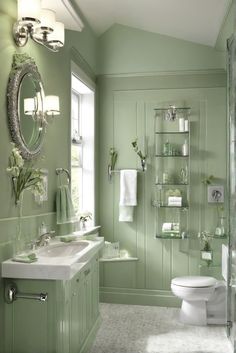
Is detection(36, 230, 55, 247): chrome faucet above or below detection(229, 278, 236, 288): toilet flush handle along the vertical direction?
above

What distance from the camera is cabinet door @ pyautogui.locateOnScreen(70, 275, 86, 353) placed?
98.4 inches

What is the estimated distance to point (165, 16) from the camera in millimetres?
3730

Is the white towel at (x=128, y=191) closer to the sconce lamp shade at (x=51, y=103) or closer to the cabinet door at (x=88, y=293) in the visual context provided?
the cabinet door at (x=88, y=293)

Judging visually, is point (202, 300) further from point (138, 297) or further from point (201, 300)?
point (138, 297)

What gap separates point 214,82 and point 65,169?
2.04m

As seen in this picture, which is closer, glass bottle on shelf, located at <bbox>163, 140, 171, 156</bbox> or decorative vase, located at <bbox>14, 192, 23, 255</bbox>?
decorative vase, located at <bbox>14, 192, 23, 255</bbox>

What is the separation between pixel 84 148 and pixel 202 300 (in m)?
2.04

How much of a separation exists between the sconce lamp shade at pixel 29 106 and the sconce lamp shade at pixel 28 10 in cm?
53

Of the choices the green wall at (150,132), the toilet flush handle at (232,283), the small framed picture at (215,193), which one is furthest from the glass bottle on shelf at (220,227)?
the toilet flush handle at (232,283)

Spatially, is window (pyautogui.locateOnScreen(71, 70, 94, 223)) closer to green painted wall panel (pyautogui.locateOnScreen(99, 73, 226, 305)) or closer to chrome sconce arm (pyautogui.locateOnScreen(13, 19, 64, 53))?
green painted wall panel (pyautogui.locateOnScreen(99, 73, 226, 305))

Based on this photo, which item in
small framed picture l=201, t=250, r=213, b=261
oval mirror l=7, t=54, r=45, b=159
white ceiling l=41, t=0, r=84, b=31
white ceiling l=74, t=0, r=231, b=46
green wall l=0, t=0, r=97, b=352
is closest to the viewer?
green wall l=0, t=0, r=97, b=352

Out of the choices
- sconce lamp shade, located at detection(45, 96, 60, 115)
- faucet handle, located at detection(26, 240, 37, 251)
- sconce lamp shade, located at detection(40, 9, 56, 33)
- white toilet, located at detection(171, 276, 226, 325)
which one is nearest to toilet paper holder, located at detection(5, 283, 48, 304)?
faucet handle, located at detection(26, 240, 37, 251)

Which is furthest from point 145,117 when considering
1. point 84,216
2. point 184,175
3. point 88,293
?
point 88,293

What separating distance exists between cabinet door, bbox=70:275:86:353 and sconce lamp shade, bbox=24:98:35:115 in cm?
120
